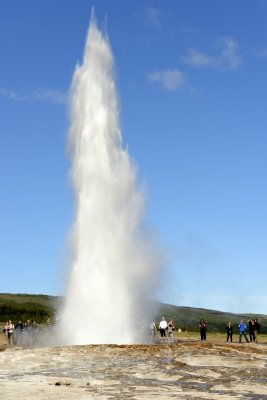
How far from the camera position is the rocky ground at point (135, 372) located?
1662cm

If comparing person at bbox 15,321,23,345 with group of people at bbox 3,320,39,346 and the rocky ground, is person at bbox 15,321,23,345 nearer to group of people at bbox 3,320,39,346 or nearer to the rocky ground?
group of people at bbox 3,320,39,346

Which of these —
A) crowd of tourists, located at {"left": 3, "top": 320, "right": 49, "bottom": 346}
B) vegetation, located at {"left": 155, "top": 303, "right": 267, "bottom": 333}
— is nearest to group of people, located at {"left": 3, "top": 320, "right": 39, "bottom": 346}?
crowd of tourists, located at {"left": 3, "top": 320, "right": 49, "bottom": 346}

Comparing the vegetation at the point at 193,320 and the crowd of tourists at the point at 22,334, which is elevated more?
the vegetation at the point at 193,320

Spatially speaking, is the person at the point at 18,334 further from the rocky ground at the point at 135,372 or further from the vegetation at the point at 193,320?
the vegetation at the point at 193,320

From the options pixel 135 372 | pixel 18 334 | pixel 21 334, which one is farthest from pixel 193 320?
pixel 135 372

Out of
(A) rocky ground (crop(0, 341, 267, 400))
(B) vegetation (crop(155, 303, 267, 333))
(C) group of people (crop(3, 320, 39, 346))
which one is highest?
(B) vegetation (crop(155, 303, 267, 333))

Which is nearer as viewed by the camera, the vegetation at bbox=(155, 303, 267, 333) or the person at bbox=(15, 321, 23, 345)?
the person at bbox=(15, 321, 23, 345)

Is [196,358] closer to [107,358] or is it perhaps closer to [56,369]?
[107,358]

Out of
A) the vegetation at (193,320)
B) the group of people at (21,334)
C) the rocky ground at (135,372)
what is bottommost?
the rocky ground at (135,372)

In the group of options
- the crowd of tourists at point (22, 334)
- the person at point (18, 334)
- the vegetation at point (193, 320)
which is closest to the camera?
the crowd of tourists at point (22, 334)

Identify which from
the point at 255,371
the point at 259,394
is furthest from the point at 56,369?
the point at 259,394

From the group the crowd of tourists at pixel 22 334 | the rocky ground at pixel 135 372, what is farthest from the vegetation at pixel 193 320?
the rocky ground at pixel 135 372

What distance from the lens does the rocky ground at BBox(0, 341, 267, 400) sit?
16625 millimetres

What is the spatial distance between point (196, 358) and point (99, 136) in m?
17.2
